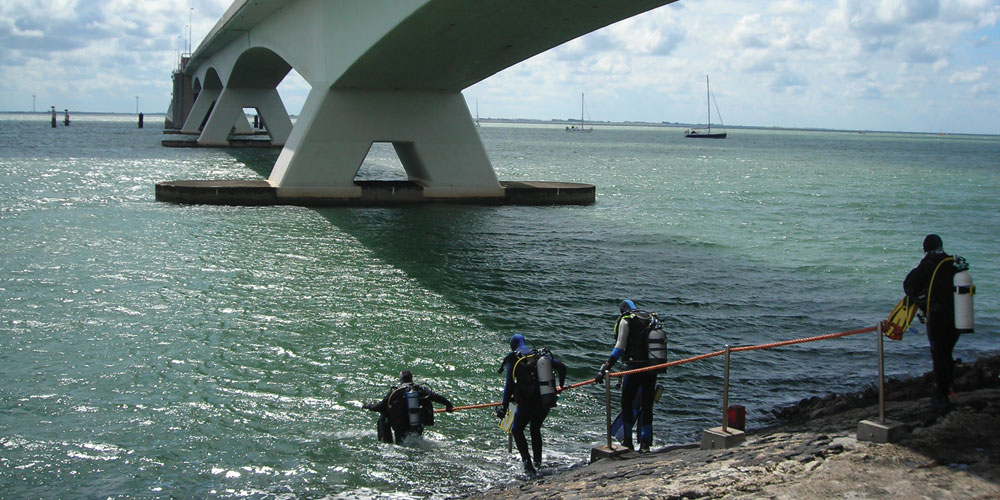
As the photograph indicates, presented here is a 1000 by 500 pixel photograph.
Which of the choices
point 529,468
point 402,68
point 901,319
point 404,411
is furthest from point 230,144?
point 901,319

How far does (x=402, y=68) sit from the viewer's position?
95.2 ft

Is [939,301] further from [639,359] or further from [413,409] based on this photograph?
[413,409]

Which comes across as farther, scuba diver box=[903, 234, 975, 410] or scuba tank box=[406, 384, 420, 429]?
scuba tank box=[406, 384, 420, 429]

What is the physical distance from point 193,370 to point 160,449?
283 centimetres

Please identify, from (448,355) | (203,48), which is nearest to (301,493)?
(448,355)

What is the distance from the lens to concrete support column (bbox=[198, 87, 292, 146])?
6744cm

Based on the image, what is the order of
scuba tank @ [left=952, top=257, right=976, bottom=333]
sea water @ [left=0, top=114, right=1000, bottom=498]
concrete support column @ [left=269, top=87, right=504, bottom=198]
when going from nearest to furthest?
scuba tank @ [left=952, top=257, right=976, bottom=333]
sea water @ [left=0, top=114, right=1000, bottom=498]
concrete support column @ [left=269, top=87, right=504, bottom=198]

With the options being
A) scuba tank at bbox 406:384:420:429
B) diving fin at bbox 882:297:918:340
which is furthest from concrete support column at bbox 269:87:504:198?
diving fin at bbox 882:297:918:340

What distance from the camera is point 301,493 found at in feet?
27.3

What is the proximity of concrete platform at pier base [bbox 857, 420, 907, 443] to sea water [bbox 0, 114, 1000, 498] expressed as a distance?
2409 millimetres

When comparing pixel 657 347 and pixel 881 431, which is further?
pixel 657 347

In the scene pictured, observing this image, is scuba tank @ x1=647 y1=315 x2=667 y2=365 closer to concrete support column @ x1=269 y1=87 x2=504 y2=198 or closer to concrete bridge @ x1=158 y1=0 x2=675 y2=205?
A: concrete bridge @ x1=158 y1=0 x2=675 y2=205

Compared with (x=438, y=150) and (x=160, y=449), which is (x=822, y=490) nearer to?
(x=160, y=449)

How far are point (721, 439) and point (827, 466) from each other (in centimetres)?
141
